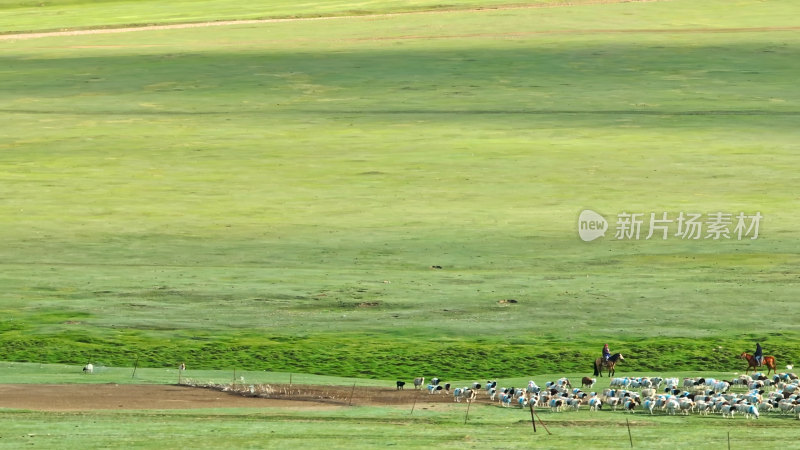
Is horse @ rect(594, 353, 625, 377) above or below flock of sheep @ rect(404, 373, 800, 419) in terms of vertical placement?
above

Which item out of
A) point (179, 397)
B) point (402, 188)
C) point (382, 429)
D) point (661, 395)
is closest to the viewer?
point (382, 429)

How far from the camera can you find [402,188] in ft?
183

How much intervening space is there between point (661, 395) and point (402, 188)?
30331mm

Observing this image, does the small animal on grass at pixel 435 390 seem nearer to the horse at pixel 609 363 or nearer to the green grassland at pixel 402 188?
the green grassland at pixel 402 188

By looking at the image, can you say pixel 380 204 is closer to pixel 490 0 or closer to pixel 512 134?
pixel 512 134

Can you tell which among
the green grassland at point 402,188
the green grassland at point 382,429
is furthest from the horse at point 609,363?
the green grassland at point 382,429

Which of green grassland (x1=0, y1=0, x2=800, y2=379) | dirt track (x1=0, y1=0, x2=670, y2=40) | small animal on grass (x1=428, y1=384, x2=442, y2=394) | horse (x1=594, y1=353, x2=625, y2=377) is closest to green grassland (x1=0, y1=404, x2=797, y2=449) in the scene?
small animal on grass (x1=428, y1=384, x2=442, y2=394)

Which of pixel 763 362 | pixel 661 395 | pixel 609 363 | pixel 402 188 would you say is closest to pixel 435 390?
pixel 609 363

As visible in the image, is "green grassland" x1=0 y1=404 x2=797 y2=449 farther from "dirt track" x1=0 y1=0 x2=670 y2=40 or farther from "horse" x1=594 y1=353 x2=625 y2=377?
"dirt track" x1=0 y1=0 x2=670 y2=40

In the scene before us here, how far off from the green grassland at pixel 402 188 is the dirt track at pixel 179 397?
3360 millimetres

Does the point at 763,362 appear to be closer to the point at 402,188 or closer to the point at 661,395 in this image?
the point at 661,395

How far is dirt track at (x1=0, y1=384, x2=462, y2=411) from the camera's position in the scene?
26.5 meters

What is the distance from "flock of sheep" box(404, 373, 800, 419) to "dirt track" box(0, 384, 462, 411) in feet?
3.48

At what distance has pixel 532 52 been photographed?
85188 millimetres
